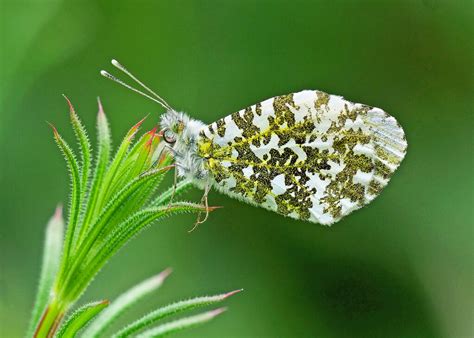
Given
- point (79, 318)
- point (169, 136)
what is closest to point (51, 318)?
point (79, 318)

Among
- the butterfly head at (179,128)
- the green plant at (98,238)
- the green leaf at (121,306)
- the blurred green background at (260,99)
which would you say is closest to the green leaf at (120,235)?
the green plant at (98,238)

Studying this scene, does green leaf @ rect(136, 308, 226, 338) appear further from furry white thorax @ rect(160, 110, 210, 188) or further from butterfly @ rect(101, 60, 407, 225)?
butterfly @ rect(101, 60, 407, 225)

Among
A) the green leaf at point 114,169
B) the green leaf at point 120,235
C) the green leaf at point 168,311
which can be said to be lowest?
the green leaf at point 168,311

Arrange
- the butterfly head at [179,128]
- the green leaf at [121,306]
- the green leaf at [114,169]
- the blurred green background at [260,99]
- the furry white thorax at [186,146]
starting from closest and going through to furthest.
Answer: the green leaf at [121,306] < the green leaf at [114,169] < the furry white thorax at [186,146] < the butterfly head at [179,128] < the blurred green background at [260,99]

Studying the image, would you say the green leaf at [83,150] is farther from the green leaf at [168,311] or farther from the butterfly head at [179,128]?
the butterfly head at [179,128]

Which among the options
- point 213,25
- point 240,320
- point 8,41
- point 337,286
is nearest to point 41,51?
point 8,41

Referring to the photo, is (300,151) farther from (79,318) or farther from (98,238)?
(79,318)

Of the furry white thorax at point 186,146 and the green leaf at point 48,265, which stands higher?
the furry white thorax at point 186,146
